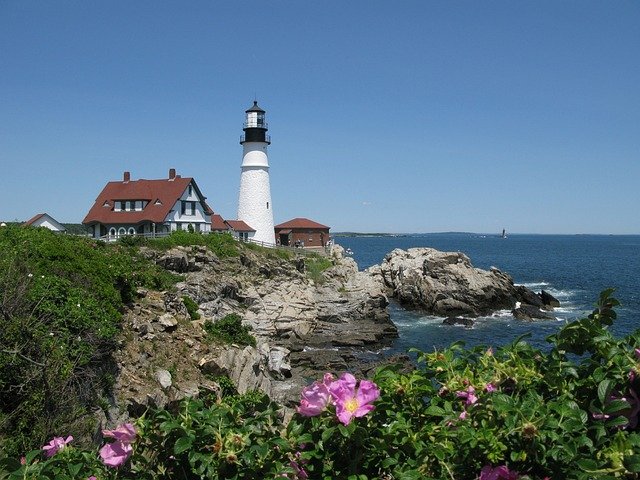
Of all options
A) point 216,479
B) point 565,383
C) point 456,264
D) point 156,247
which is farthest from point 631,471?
point 456,264

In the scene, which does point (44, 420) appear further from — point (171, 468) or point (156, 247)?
point (156, 247)

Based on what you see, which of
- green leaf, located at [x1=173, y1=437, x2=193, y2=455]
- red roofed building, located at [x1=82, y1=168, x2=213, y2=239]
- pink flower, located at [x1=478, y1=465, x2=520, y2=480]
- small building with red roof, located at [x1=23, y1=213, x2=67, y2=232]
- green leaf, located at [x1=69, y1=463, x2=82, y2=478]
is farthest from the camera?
red roofed building, located at [x1=82, y1=168, x2=213, y2=239]

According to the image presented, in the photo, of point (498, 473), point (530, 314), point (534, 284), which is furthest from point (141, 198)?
point (498, 473)

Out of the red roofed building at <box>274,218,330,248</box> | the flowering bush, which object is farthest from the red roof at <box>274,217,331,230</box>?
the flowering bush

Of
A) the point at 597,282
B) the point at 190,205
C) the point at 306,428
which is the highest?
the point at 190,205

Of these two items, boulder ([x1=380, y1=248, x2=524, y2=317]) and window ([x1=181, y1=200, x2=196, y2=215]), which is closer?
boulder ([x1=380, y1=248, x2=524, y2=317])

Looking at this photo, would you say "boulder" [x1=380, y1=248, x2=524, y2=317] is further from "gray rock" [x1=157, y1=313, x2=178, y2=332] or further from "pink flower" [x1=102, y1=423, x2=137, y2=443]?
"pink flower" [x1=102, y1=423, x2=137, y2=443]

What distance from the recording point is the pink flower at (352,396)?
10.5 ft

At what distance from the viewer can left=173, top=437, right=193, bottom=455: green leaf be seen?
3123 millimetres

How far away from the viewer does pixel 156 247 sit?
3553cm

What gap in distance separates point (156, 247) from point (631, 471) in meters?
35.0

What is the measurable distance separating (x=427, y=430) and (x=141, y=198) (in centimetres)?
4755

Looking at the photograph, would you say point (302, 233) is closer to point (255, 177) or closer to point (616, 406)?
point (255, 177)

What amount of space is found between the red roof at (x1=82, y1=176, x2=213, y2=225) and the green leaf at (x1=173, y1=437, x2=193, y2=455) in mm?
43928
